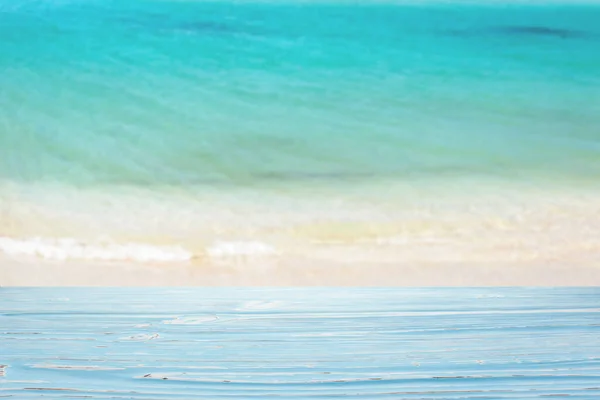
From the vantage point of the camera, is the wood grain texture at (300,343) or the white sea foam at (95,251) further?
the white sea foam at (95,251)

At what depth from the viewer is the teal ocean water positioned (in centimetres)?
189

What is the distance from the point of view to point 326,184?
1878 mm

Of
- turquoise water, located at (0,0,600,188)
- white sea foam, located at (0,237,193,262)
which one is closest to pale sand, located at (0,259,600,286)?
white sea foam, located at (0,237,193,262)

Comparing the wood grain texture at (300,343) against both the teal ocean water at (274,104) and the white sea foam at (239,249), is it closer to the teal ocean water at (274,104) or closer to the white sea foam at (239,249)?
the white sea foam at (239,249)

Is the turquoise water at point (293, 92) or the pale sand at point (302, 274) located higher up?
the turquoise water at point (293, 92)

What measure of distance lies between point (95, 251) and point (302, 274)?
1.79ft

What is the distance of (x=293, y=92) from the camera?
1964 mm

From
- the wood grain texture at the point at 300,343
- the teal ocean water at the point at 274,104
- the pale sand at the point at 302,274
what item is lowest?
the wood grain texture at the point at 300,343

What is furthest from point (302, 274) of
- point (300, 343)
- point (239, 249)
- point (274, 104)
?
point (300, 343)

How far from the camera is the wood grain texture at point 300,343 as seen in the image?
101 centimetres

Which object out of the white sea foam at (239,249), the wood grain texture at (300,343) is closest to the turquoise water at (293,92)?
the white sea foam at (239,249)

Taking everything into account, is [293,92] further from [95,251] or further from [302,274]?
[95,251]

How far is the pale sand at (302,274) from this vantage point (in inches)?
72.6

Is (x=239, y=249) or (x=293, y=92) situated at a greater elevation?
(x=293, y=92)
